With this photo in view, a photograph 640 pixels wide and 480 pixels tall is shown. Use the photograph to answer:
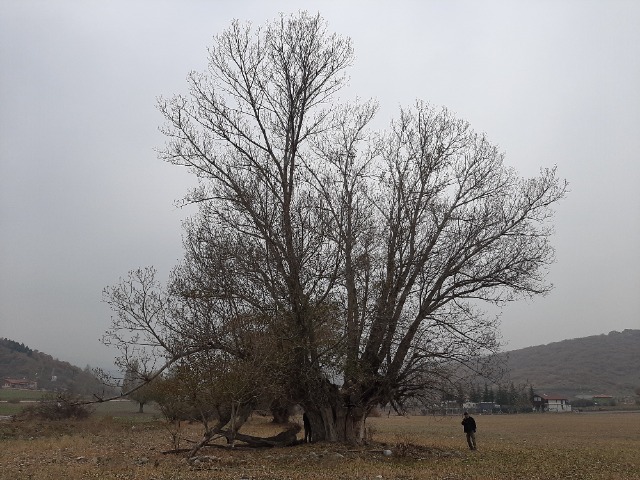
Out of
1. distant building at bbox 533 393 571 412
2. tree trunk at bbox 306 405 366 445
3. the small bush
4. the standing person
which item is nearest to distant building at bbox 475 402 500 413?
distant building at bbox 533 393 571 412

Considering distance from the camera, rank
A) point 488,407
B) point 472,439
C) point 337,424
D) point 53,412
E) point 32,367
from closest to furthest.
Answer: point 337,424
point 472,439
point 53,412
point 32,367
point 488,407

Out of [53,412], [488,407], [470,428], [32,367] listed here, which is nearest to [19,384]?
[32,367]

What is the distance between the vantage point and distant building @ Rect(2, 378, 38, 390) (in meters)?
106

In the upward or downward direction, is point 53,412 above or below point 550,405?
below

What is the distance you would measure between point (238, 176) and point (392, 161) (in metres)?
6.44

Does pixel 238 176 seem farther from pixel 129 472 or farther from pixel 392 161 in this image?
pixel 129 472

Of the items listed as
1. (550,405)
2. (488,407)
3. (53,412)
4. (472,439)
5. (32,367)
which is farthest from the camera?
(550,405)

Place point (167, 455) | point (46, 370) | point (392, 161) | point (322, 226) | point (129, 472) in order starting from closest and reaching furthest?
point (129, 472), point (167, 455), point (322, 226), point (392, 161), point (46, 370)

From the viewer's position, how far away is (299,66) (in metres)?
22.2

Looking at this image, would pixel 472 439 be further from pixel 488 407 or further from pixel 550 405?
pixel 550 405

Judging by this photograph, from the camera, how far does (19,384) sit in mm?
109062

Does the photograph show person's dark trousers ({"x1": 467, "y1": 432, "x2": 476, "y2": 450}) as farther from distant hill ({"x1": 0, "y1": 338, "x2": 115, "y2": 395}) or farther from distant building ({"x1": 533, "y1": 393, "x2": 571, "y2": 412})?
distant building ({"x1": 533, "y1": 393, "x2": 571, "y2": 412})

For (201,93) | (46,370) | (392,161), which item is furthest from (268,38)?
(46,370)

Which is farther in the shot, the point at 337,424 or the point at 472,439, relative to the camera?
the point at 472,439
